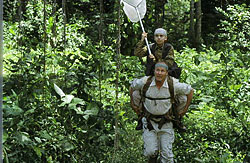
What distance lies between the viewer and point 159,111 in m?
4.17

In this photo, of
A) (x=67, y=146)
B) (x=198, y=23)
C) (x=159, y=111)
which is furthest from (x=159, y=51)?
(x=198, y=23)

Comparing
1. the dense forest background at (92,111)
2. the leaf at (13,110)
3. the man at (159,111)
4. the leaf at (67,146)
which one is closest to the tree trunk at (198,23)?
the dense forest background at (92,111)

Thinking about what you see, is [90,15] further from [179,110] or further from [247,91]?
[179,110]

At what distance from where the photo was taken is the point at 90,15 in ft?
46.0

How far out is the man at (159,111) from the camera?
4.14 metres

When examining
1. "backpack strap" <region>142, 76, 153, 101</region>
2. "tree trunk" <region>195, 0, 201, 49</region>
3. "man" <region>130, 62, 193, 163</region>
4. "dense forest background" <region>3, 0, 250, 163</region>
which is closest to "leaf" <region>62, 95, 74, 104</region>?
"dense forest background" <region>3, 0, 250, 163</region>

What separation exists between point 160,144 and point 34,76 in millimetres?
1825

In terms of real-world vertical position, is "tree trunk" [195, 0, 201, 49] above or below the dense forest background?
above

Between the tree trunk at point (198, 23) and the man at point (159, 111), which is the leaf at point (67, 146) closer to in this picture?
the man at point (159, 111)

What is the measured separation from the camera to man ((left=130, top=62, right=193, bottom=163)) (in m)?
4.14

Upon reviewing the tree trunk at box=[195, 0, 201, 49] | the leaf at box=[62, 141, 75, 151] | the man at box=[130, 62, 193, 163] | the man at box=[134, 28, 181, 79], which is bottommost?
the leaf at box=[62, 141, 75, 151]

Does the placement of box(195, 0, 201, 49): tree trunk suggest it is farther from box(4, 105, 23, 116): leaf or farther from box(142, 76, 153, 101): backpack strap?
box(4, 105, 23, 116): leaf

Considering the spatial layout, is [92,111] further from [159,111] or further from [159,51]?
[159,51]

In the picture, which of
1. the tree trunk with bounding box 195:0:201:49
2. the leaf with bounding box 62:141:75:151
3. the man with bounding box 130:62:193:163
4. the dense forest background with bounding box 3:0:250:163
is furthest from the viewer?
the tree trunk with bounding box 195:0:201:49
